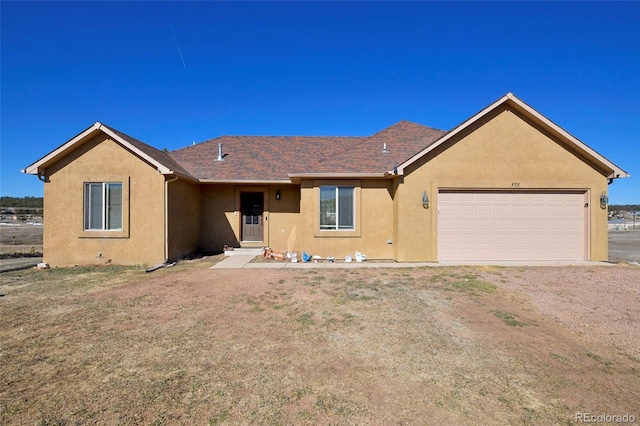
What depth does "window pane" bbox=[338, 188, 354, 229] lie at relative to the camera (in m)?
11.6

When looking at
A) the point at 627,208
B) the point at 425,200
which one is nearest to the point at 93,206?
the point at 425,200

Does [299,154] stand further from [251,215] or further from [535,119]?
[535,119]

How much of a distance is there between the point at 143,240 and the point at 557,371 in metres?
11.2

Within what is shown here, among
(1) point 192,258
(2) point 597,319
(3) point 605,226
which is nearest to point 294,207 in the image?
(1) point 192,258

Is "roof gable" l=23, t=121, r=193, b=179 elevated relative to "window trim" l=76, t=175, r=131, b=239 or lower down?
elevated

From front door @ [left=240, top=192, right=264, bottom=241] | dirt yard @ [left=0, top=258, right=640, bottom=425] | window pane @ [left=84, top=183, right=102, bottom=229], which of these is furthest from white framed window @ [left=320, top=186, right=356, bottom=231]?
window pane @ [left=84, top=183, right=102, bottom=229]

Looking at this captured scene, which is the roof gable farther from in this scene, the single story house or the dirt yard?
the dirt yard

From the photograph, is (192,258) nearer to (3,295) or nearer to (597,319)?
(3,295)

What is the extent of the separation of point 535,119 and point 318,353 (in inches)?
431

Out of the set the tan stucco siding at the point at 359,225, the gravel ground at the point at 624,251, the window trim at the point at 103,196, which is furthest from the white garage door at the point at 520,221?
the window trim at the point at 103,196

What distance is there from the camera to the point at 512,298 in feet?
21.8

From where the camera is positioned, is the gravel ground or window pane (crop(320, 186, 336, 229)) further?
the gravel ground

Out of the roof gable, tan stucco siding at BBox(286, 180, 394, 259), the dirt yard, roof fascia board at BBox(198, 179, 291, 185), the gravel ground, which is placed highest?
the roof gable

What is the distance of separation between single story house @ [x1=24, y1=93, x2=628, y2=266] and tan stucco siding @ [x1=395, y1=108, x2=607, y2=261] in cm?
3
